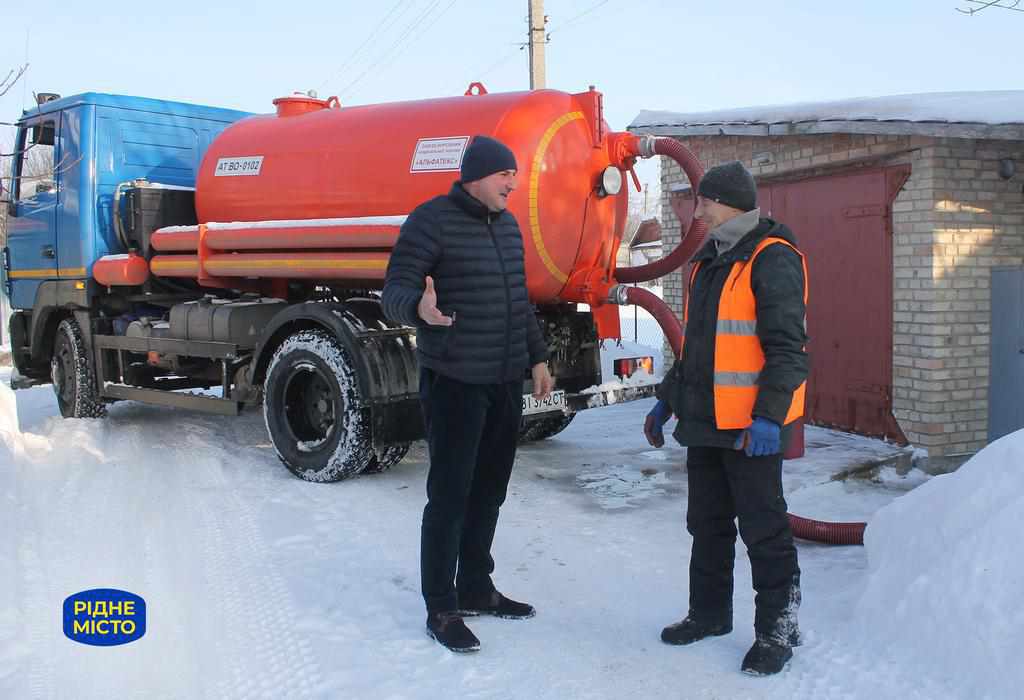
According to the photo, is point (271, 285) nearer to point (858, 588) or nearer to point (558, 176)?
point (558, 176)

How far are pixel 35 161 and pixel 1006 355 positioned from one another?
328 inches

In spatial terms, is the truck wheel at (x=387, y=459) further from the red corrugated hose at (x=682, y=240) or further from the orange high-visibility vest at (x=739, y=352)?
the orange high-visibility vest at (x=739, y=352)

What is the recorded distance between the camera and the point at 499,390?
3.65 meters

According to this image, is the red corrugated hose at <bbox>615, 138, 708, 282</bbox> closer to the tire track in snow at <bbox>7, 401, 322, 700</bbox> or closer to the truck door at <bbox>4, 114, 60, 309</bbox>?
the tire track in snow at <bbox>7, 401, 322, 700</bbox>

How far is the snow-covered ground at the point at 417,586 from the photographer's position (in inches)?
124

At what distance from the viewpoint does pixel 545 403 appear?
6.02 m

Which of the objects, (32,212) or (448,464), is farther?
(32,212)

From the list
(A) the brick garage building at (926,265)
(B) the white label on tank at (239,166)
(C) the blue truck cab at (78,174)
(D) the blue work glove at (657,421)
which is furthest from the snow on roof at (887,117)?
(C) the blue truck cab at (78,174)

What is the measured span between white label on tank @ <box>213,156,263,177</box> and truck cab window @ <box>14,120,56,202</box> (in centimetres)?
203

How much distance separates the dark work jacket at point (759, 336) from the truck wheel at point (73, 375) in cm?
636

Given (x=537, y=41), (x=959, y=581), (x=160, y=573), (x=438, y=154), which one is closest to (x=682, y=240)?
(x=438, y=154)

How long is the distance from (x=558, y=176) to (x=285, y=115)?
245 centimetres

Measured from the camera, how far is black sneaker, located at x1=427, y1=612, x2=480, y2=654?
345 centimetres

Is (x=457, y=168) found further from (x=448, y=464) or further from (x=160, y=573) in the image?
(x=160, y=573)
